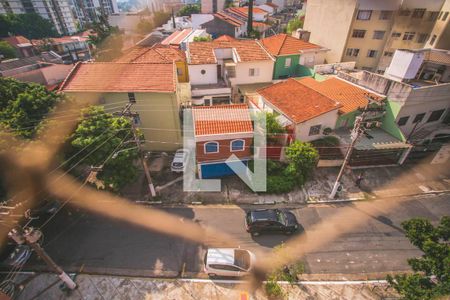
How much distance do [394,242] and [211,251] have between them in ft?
44.8

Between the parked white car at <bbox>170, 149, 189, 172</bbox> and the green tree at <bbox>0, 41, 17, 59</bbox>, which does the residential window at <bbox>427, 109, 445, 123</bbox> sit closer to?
the parked white car at <bbox>170, 149, 189, 172</bbox>

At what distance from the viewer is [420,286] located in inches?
390

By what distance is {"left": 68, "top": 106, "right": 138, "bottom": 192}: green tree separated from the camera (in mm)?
16422

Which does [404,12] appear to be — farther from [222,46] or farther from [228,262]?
[228,262]

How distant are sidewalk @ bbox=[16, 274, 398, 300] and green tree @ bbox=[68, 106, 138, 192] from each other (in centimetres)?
671

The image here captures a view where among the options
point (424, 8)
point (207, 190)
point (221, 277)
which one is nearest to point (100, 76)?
point (207, 190)

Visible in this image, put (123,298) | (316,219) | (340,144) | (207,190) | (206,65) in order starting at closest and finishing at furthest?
(123,298) < (316,219) < (207,190) < (340,144) < (206,65)

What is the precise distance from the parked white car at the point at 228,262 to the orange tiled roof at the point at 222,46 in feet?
78.1

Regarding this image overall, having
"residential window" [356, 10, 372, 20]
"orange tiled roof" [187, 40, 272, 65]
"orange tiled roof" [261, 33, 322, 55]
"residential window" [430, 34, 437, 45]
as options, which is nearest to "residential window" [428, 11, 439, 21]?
"residential window" [430, 34, 437, 45]

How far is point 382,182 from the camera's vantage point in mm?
21484

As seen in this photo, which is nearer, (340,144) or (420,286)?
(420,286)

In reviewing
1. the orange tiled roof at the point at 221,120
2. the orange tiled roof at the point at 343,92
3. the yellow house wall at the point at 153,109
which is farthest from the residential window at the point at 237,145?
the orange tiled roof at the point at 343,92

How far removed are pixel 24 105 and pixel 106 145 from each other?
699 cm

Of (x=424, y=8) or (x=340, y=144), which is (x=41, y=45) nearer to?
(x=340, y=144)
